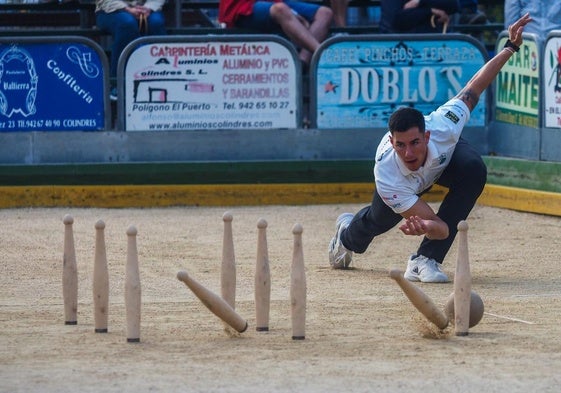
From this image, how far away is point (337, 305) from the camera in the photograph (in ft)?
27.0

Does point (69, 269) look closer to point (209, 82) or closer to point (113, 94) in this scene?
point (209, 82)

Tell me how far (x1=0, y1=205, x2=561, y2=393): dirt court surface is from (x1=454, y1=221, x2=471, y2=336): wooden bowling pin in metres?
0.09

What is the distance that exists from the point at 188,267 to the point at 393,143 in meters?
2.21

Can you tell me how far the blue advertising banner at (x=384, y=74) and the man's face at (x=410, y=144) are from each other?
460cm

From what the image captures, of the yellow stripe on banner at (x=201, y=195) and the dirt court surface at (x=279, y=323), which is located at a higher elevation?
the yellow stripe on banner at (x=201, y=195)

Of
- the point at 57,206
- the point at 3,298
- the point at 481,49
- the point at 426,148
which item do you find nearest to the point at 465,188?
the point at 426,148

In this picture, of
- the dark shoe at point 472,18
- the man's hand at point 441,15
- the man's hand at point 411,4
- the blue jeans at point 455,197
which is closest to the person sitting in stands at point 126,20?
the man's hand at point 411,4

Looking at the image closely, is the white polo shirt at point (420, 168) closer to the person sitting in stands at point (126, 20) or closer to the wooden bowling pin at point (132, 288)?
the wooden bowling pin at point (132, 288)

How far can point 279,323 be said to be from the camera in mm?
7559

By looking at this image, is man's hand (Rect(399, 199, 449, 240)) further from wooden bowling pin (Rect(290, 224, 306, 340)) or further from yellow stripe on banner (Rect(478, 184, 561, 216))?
yellow stripe on banner (Rect(478, 184, 561, 216))

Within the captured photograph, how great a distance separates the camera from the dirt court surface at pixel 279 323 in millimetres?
6109

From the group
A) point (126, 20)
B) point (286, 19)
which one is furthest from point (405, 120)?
point (126, 20)

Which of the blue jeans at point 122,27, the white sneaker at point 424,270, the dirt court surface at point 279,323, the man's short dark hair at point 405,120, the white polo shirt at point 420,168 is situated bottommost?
the dirt court surface at point 279,323

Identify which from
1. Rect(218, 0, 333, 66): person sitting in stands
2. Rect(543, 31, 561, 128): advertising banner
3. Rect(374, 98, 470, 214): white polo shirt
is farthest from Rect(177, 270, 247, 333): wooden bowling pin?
Rect(218, 0, 333, 66): person sitting in stands
